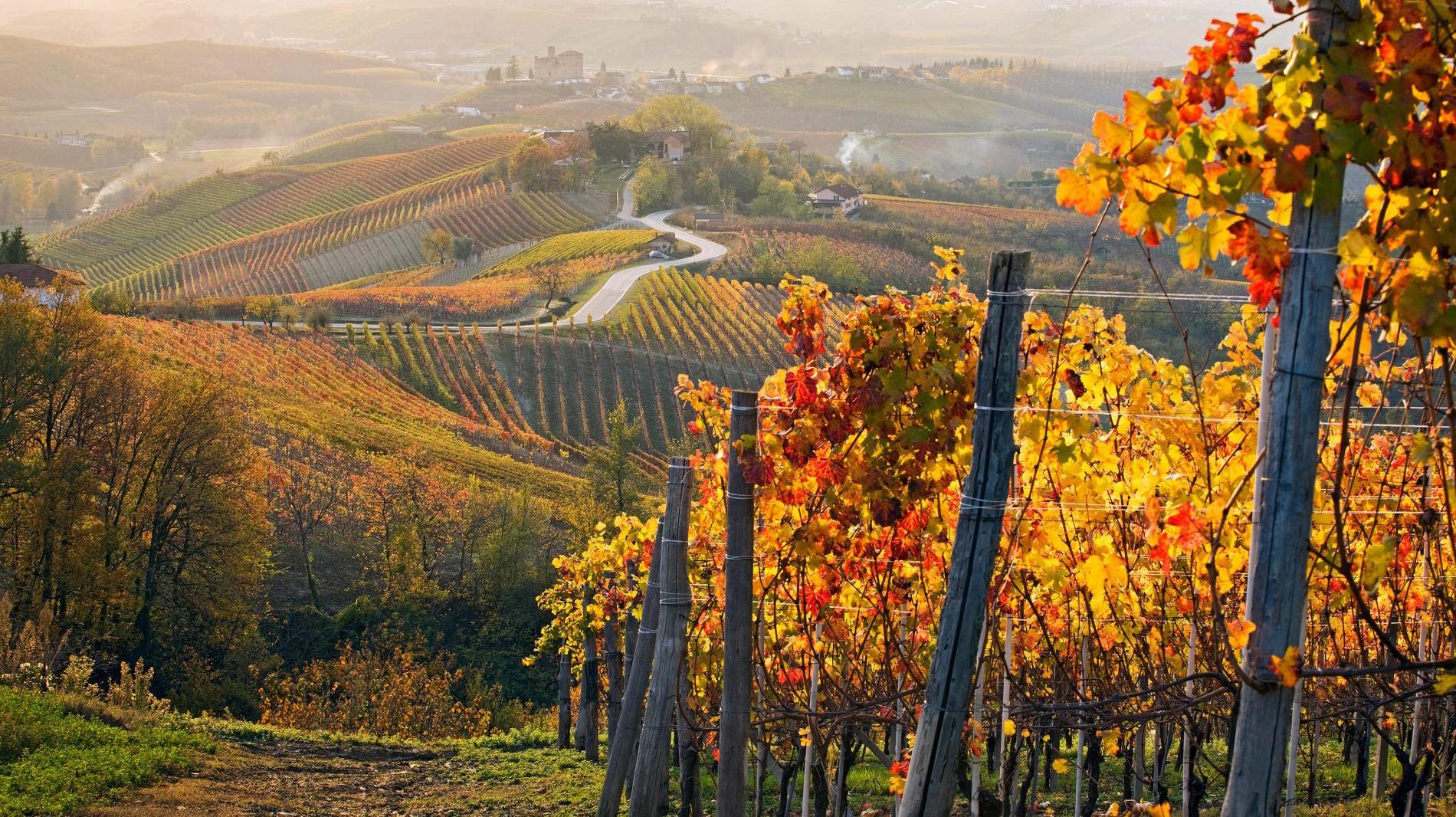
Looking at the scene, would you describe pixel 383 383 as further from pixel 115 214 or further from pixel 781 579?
pixel 115 214

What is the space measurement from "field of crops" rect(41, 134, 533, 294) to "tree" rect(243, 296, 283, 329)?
92.3ft

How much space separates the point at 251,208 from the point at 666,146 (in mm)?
31292

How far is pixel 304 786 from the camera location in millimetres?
10656

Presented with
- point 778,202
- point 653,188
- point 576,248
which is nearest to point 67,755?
point 576,248

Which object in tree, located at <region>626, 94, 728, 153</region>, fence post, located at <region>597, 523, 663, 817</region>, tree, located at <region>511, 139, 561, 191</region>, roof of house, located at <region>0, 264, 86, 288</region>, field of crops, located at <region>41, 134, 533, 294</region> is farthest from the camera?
tree, located at <region>626, 94, 728, 153</region>

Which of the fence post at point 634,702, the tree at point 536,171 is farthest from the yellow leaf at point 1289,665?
the tree at point 536,171

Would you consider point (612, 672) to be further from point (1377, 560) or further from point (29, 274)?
point (29, 274)

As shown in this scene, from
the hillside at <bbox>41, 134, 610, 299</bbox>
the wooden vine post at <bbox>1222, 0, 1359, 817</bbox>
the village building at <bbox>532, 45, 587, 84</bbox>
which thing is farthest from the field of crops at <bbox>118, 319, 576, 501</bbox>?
the village building at <bbox>532, 45, 587, 84</bbox>

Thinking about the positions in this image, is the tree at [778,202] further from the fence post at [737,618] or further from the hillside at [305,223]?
the fence post at [737,618]

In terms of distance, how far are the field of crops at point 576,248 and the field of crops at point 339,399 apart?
21499mm

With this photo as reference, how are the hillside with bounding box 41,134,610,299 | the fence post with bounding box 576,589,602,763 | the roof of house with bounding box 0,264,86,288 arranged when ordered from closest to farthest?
the fence post with bounding box 576,589,602,763 < the roof of house with bounding box 0,264,86,288 < the hillside with bounding box 41,134,610,299

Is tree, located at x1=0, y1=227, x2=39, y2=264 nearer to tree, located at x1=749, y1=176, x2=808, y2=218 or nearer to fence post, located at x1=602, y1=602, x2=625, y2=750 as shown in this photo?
fence post, located at x1=602, y1=602, x2=625, y2=750

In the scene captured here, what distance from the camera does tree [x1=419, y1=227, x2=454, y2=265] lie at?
71.0 m

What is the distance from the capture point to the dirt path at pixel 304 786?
920cm
